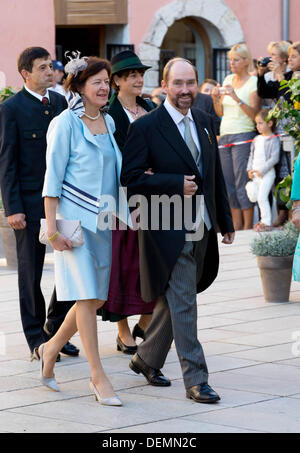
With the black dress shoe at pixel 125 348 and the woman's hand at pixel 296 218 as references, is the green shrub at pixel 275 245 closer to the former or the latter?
the black dress shoe at pixel 125 348

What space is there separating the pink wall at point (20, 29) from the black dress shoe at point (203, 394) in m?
12.7

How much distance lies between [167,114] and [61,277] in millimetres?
1056

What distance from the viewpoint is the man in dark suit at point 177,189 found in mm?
6117

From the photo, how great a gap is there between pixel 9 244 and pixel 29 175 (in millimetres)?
4301

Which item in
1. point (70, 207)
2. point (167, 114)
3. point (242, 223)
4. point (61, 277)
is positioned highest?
point (167, 114)

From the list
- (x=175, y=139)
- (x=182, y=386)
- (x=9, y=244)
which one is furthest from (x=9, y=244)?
(x=175, y=139)

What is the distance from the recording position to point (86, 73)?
6.34 m

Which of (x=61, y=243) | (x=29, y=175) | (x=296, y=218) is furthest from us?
(x=29, y=175)

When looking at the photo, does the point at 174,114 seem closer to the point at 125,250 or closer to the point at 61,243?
the point at 61,243

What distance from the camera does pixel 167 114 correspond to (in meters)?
6.23

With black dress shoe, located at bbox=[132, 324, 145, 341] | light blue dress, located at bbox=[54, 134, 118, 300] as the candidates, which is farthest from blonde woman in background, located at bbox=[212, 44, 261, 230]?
light blue dress, located at bbox=[54, 134, 118, 300]

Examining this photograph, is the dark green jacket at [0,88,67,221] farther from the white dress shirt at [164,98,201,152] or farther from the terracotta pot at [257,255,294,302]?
the terracotta pot at [257,255,294,302]
